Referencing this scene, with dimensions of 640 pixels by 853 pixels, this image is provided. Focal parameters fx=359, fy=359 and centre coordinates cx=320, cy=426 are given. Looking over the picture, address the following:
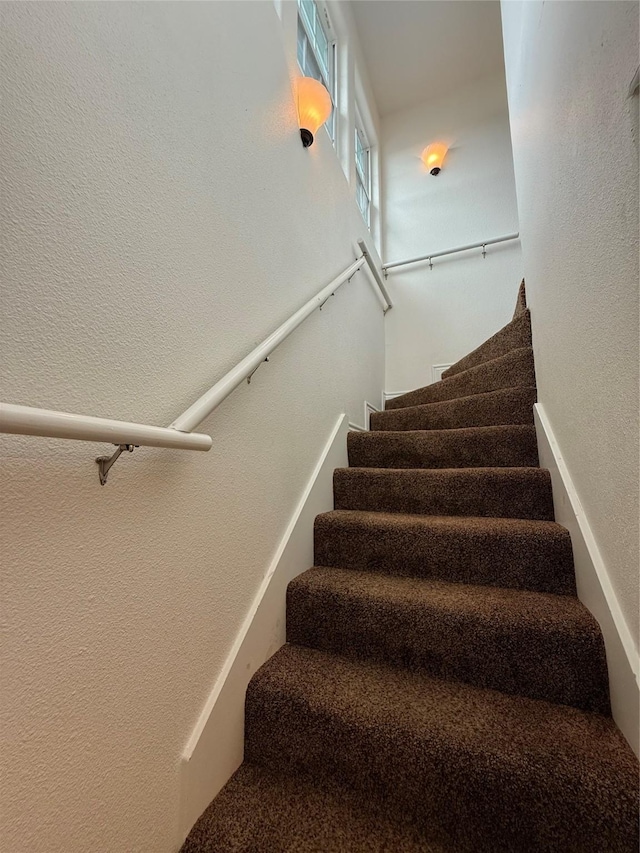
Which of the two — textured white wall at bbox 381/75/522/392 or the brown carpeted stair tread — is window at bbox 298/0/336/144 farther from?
the brown carpeted stair tread

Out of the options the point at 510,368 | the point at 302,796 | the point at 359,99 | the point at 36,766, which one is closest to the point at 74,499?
the point at 36,766

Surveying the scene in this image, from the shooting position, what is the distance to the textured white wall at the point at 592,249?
0.66 m

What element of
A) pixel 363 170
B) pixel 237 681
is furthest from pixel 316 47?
pixel 237 681

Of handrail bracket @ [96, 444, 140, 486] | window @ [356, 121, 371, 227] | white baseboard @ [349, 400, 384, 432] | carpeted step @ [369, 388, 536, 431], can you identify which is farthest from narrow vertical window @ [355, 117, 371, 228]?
handrail bracket @ [96, 444, 140, 486]

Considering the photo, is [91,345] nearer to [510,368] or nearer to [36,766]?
[36,766]

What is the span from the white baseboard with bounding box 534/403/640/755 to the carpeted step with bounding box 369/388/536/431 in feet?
1.53

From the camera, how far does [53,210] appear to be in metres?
0.55

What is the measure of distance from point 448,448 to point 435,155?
2798 mm

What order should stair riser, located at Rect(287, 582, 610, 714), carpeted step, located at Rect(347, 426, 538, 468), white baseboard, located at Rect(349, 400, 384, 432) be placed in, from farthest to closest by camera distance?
white baseboard, located at Rect(349, 400, 384, 432), carpeted step, located at Rect(347, 426, 538, 468), stair riser, located at Rect(287, 582, 610, 714)

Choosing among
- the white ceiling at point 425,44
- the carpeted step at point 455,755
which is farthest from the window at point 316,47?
the carpeted step at point 455,755

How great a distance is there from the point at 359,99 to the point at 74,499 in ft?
11.7

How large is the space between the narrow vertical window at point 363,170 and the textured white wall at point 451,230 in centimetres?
25

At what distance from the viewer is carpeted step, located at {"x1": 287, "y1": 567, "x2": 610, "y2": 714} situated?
32.7 inches

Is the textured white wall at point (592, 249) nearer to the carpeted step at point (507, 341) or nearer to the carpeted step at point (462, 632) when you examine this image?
the carpeted step at point (462, 632)
